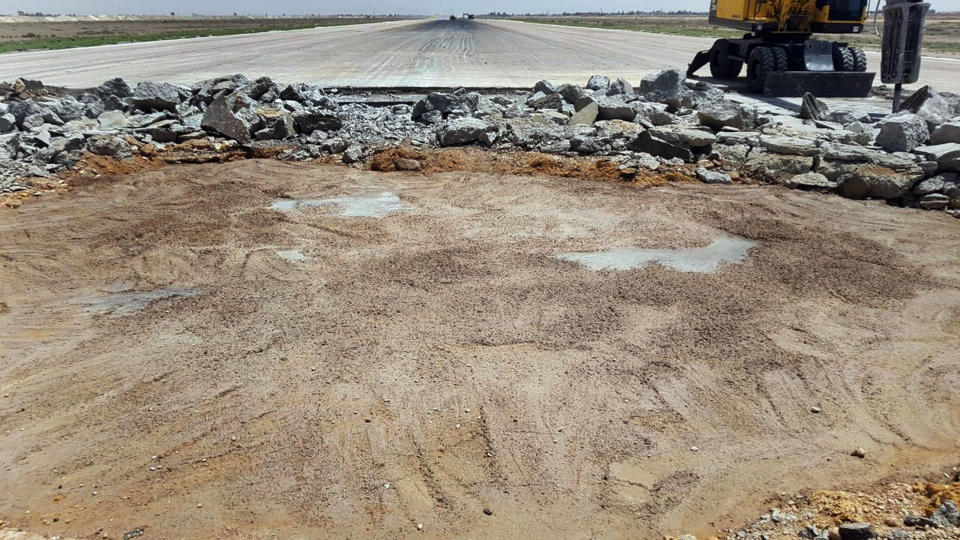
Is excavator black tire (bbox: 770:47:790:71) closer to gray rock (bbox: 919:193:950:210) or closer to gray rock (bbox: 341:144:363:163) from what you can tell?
gray rock (bbox: 919:193:950:210)

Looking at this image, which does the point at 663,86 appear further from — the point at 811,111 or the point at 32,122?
the point at 32,122

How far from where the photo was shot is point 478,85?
19.7 m

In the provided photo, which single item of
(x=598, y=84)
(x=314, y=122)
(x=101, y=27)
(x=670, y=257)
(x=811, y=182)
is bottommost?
(x=670, y=257)

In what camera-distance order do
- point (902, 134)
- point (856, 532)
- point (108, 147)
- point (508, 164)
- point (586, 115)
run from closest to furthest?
point (856, 532)
point (902, 134)
point (508, 164)
point (108, 147)
point (586, 115)

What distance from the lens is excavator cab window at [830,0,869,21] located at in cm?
1778

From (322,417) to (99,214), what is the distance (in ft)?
20.6

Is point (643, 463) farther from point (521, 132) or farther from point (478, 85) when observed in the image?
point (478, 85)

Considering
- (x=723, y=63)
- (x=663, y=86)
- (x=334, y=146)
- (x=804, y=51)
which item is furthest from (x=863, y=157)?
(x=723, y=63)

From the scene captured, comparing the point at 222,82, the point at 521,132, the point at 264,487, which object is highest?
the point at 222,82

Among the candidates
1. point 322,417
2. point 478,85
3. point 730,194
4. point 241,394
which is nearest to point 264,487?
point 322,417

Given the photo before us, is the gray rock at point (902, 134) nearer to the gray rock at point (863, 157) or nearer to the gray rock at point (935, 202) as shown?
the gray rock at point (863, 157)

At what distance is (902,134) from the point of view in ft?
34.8

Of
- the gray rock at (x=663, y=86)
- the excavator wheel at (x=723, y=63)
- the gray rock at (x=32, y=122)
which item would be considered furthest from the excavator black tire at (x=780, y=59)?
the gray rock at (x=32, y=122)

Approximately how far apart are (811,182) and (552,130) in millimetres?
4856
